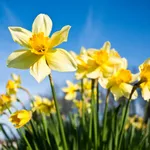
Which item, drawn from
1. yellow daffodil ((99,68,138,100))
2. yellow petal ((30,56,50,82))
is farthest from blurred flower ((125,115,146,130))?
yellow petal ((30,56,50,82))

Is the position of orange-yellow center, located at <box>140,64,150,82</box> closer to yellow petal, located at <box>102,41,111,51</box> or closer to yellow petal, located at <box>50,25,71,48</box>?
yellow petal, located at <box>102,41,111,51</box>

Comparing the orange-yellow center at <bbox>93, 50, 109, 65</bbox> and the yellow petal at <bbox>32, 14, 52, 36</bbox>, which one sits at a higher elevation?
the yellow petal at <bbox>32, 14, 52, 36</bbox>

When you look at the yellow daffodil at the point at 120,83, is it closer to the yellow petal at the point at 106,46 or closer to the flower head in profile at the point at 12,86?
the yellow petal at the point at 106,46

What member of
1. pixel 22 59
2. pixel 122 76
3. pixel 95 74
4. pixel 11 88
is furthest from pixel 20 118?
pixel 11 88

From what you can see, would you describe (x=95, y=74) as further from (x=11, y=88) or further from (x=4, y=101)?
(x=11, y=88)

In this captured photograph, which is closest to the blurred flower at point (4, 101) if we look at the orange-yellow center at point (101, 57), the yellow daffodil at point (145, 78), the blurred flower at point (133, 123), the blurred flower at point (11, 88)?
the blurred flower at point (11, 88)
